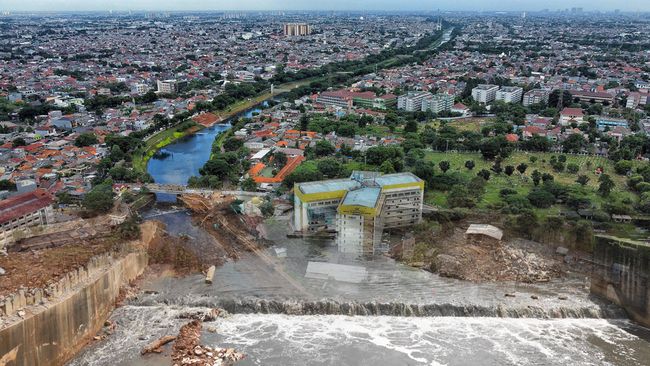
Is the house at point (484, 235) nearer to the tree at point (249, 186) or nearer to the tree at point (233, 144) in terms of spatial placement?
the tree at point (249, 186)

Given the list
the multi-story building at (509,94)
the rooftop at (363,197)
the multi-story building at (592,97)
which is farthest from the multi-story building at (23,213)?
the multi-story building at (592,97)

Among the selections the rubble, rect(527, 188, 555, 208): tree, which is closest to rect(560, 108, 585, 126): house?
rect(527, 188, 555, 208): tree

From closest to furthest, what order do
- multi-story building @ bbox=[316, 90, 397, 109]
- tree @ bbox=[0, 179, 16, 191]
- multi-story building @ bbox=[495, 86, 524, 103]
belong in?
1. tree @ bbox=[0, 179, 16, 191]
2. multi-story building @ bbox=[316, 90, 397, 109]
3. multi-story building @ bbox=[495, 86, 524, 103]

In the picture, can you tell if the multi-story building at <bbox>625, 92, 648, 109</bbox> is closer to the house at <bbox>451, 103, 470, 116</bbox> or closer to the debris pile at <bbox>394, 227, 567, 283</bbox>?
the house at <bbox>451, 103, 470, 116</bbox>

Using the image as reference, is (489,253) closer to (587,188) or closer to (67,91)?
(587,188)

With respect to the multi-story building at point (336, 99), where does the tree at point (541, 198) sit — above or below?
below

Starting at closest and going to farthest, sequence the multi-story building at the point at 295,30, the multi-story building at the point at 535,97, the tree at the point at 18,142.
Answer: the tree at the point at 18,142 → the multi-story building at the point at 535,97 → the multi-story building at the point at 295,30

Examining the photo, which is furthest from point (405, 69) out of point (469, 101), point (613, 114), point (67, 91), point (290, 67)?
point (67, 91)

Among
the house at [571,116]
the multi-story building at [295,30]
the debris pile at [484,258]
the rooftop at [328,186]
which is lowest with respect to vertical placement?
the debris pile at [484,258]
